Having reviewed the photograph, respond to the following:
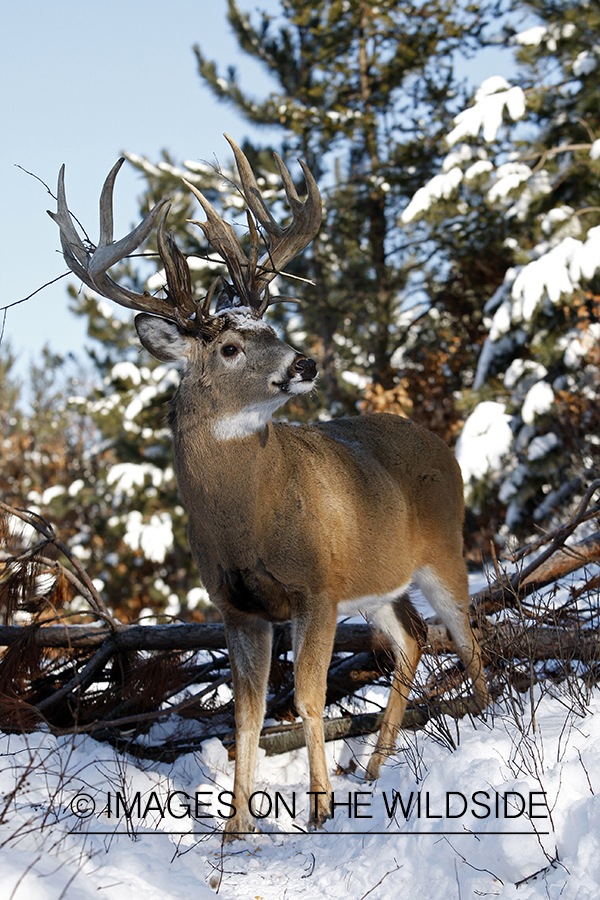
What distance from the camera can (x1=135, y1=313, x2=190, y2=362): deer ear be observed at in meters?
4.05

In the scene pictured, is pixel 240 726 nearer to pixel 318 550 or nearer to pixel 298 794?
pixel 298 794

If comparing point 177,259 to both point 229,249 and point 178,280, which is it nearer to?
point 178,280

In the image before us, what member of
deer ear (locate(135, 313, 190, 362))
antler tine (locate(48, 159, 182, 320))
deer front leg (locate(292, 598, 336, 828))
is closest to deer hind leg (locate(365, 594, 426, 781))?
deer front leg (locate(292, 598, 336, 828))

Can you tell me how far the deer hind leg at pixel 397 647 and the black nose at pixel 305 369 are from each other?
1659mm

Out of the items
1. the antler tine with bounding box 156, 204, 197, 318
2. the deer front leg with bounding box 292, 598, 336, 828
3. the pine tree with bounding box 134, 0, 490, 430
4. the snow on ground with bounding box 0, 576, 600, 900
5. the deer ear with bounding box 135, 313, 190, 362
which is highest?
the pine tree with bounding box 134, 0, 490, 430

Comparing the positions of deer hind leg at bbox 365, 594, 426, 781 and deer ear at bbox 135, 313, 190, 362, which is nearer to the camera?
deer ear at bbox 135, 313, 190, 362

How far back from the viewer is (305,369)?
3820mm

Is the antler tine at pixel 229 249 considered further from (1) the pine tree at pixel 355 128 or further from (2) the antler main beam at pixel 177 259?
(1) the pine tree at pixel 355 128

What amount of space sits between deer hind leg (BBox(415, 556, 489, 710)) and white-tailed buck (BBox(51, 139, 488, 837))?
41mm

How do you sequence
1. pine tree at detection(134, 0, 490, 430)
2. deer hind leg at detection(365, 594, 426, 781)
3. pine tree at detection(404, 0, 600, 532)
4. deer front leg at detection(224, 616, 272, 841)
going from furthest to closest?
pine tree at detection(134, 0, 490, 430) → pine tree at detection(404, 0, 600, 532) → deer hind leg at detection(365, 594, 426, 781) → deer front leg at detection(224, 616, 272, 841)

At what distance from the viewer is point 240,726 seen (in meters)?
3.95

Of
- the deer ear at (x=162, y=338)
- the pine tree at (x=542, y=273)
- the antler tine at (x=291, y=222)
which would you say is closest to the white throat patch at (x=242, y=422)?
the deer ear at (x=162, y=338)

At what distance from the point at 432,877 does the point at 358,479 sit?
7.23 feet

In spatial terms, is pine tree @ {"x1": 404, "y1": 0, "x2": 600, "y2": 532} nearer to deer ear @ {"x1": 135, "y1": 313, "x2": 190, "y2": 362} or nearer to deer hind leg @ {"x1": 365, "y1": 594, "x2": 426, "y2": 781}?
deer hind leg @ {"x1": 365, "y1": 594, "x2": 426, "y2": 781}
